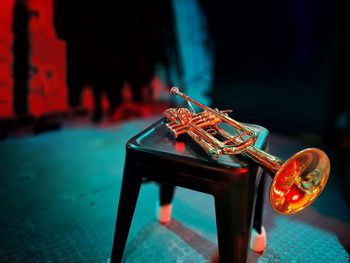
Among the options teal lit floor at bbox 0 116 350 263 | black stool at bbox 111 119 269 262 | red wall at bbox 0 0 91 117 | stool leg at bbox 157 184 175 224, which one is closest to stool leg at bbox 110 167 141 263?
black stool at bbox 111 119 269 262

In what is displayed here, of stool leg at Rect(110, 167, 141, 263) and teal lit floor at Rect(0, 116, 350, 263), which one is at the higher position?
stool leg at Rect(110, 167, 141, 263)

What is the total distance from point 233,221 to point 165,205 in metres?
0.86

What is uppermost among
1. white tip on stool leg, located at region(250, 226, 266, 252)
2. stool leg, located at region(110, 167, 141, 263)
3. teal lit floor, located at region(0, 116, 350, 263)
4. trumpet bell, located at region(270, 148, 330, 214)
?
trumpet bell, located at region(270, 148, 330, 214)

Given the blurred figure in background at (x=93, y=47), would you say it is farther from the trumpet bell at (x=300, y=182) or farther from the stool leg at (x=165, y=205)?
the trumpet bell at (x=300, y=182)

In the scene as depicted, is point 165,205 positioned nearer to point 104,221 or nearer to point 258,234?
point 104,221

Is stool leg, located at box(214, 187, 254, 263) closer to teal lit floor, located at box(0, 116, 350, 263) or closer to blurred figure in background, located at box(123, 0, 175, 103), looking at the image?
teal lit floor, located at box(0, 116, 350, 263)


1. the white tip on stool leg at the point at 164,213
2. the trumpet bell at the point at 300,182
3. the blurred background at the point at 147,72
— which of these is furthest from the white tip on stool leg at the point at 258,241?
the blurred background at the point at 147,72

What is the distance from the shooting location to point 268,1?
3.73 m

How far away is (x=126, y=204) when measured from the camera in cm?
164

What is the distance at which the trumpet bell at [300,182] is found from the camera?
5.26 ft

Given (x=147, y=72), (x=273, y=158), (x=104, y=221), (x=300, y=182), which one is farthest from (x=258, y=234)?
(x=147, y=72)

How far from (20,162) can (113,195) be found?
1.12m

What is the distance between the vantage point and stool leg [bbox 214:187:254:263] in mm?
1425

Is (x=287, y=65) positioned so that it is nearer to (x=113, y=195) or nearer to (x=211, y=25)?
(x=211, y=25)
